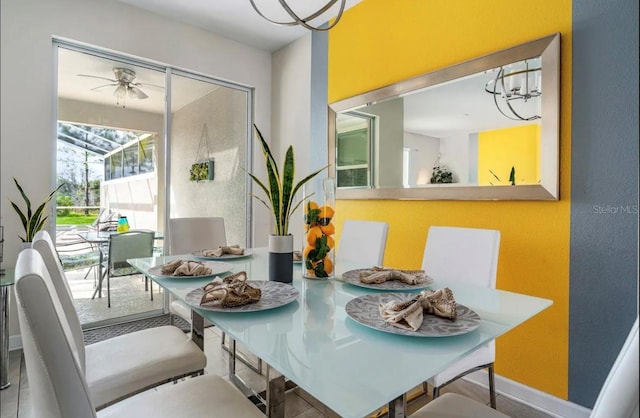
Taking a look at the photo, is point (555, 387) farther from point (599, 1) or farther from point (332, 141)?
point (332, 141)

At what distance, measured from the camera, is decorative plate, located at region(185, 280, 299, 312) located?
0.97 meters

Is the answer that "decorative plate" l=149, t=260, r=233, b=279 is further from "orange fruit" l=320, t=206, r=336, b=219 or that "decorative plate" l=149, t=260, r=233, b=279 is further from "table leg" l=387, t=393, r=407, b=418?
"table leg" l=387, t=393, r=407, b=418

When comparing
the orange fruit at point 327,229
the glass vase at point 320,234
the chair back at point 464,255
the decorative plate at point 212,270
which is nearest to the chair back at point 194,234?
the decorative plate at point 212,270

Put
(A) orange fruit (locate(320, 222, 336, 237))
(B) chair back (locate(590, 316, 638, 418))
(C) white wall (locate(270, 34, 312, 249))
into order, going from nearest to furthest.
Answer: (B) chair back (locate(590, 316, 638, 418))
(A) orange fruit (locate(320, 222, 336, 237))
(C) white wall (locate(270, 34, 312, 249))


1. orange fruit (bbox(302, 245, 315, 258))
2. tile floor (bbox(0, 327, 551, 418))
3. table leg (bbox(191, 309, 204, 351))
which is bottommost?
tile floor (bbox(0, 327, 551, 418))

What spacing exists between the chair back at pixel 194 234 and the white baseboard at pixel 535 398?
1.92 m

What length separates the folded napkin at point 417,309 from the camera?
84 cm

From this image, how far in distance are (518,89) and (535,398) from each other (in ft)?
5.54

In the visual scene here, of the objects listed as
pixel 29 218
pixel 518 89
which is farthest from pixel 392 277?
pixel 29 218

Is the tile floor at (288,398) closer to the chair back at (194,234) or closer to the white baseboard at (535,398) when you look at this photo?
the white baseboard at (535,398)

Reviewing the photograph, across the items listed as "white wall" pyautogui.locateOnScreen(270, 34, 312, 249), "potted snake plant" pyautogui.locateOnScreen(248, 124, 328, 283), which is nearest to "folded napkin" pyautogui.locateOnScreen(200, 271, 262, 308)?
"potted snake plant" pyautogui.locateOnScreen(248, 124, 328, 283)

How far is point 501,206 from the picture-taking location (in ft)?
6.61

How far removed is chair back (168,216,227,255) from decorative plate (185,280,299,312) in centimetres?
126

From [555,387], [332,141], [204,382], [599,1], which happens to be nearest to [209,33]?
[332,141]
